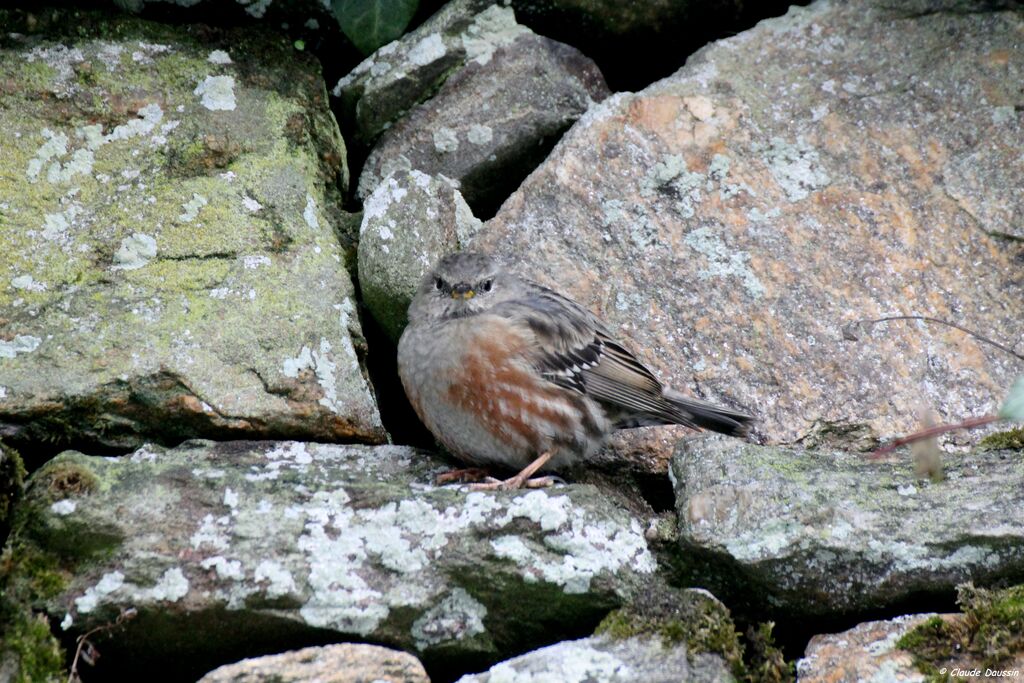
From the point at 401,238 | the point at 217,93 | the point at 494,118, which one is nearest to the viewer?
the point at 401,238

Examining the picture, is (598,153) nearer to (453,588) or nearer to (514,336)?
(514,336)

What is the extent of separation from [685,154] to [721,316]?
0.92 meters

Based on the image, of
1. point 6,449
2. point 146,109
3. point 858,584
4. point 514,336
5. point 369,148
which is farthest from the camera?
point 369,148

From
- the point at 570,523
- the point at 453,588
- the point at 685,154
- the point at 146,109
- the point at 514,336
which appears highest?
the point at 685,154

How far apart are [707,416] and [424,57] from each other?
2.44m

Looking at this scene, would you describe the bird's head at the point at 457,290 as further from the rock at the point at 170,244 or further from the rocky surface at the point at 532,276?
the rock at the point at 170,244

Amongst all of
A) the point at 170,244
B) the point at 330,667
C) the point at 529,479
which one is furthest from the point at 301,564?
the point at 170,244

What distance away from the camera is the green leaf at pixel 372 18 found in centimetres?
Answer: 619

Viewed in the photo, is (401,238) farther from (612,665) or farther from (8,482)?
(612,665)

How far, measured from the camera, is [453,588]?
14.3 feet

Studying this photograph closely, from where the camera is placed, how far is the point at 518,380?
17.7ft

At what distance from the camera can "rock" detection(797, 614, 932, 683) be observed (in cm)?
395

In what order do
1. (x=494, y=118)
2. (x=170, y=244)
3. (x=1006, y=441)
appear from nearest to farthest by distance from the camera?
(x=1006, y=441)
(x=170, y=244)
(x=494, y=118)

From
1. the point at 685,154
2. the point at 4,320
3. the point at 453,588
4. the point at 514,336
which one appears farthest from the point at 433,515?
the point at 685,154
